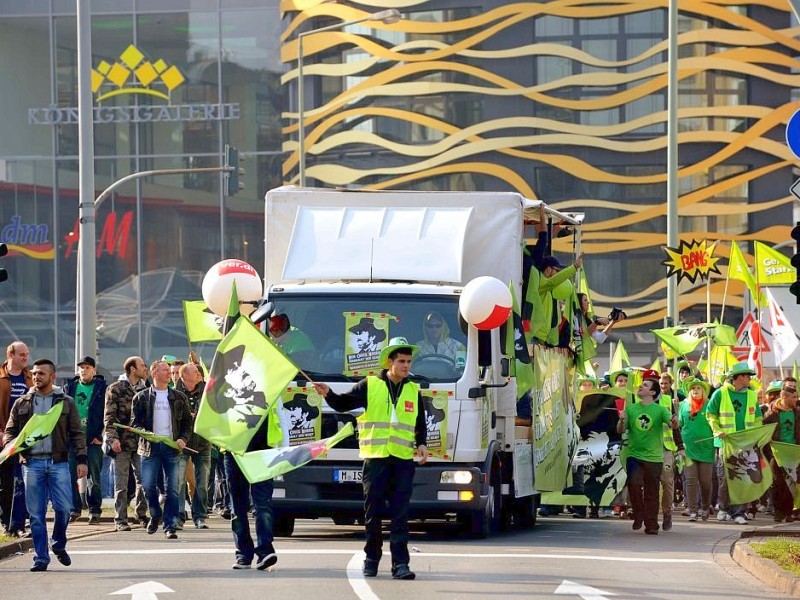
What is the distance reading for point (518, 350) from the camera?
17.8 metres

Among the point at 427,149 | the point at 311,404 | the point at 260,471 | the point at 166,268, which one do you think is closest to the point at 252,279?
the point at 311,404

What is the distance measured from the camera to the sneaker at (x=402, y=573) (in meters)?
13.0

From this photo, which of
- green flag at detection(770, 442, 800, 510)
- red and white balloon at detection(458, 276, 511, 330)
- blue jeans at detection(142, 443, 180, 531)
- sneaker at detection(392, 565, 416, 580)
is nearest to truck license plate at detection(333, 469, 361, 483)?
red and white balloon at detection(458, 276, 511, 330)

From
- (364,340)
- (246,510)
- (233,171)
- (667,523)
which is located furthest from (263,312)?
(233,171)

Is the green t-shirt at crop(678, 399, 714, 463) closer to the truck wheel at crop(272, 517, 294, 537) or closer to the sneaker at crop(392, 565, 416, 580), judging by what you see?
the truck wheel at crop(272, 517, 294, 537)

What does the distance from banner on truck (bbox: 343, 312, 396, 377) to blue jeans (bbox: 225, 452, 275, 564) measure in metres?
2.74

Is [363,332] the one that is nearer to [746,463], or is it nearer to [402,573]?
[402,573]

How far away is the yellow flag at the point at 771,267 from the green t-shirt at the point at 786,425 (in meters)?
5.94

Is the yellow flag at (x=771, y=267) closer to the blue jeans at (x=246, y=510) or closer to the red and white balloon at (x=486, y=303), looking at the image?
the red and white balloon at (x=486, y=303)

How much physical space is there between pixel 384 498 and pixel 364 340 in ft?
11.0

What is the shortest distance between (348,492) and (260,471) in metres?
3.20

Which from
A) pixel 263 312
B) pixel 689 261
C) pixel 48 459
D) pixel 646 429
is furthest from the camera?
pixel 689 261

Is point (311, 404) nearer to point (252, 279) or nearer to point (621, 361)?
point (252, 279)

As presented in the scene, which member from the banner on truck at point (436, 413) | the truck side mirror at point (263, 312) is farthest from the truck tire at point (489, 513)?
the truck side mirror at point (263, 312)
